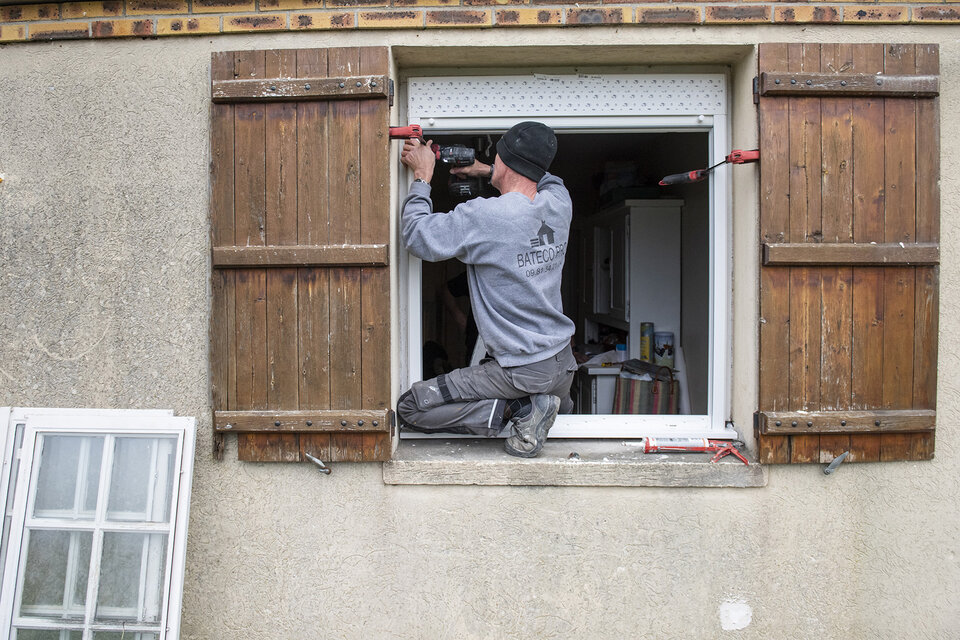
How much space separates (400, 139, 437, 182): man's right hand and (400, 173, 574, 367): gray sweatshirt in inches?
2.5

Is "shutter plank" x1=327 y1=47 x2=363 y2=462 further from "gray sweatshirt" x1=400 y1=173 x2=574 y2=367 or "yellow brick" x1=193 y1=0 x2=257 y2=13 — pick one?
"yellow brick" x1=193 y1=0 x2=257 y2=13

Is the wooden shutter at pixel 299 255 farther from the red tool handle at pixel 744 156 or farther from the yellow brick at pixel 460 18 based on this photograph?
the red tool handle at pixel 744 156

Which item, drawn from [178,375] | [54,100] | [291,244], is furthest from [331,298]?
[54,100]

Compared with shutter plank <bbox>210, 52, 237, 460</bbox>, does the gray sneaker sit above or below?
below

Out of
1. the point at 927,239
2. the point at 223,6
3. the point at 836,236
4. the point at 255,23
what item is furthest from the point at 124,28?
the point at 927,239

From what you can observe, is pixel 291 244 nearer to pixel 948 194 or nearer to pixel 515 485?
pixel 515 485

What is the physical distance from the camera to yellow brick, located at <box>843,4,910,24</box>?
2.65 meters

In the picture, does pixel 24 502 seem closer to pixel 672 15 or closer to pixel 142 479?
pixel 142 479

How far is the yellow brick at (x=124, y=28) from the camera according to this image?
2.73 m

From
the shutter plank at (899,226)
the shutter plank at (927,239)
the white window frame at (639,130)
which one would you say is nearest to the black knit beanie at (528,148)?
the white window frame at (639,130)

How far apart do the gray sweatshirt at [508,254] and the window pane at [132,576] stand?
1510 millimetres

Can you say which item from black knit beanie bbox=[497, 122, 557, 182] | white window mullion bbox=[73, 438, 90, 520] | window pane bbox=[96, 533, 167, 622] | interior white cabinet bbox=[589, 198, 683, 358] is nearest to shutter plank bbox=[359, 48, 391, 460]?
black knit beanie bbox=[497, 122, 557, 182]

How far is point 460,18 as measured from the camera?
105 inches

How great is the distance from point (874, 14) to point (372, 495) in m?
2.74
